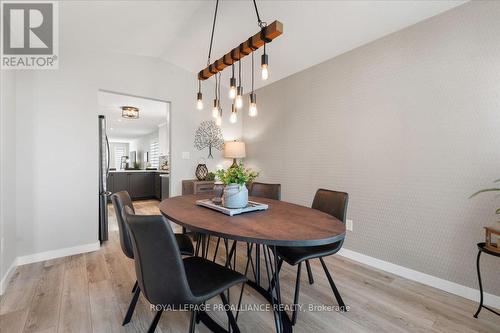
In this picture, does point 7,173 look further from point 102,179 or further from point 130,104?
point 130,104

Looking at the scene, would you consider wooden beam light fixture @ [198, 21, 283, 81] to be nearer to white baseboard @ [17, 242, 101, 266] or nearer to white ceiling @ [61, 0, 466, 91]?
white ceiling @ [61, 0, 466, 91]

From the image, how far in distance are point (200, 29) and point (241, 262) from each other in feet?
8.59

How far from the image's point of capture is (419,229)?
2086 millimetres

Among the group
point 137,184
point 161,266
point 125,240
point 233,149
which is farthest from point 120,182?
point 161,266

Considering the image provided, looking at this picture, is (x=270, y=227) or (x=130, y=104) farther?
(x=130, y=104)

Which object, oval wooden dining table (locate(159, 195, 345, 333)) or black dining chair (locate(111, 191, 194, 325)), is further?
black dining chair (locate(111, 191, 194, 325))

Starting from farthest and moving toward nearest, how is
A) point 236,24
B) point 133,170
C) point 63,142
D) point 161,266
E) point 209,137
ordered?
point 133,170
point 209,137
point 63,142
point 236,24
point 161,266

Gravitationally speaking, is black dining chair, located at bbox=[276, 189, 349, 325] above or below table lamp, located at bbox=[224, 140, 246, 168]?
below

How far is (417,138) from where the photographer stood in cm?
210

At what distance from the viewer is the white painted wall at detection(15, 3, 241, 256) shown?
2396 millimetres

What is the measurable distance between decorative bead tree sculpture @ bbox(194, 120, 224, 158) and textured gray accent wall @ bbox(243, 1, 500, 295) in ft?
4.80

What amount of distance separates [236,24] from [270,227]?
A: 2.24m

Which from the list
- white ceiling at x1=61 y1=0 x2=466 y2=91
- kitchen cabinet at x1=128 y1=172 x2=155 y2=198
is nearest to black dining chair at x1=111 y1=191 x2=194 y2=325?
white ceiling at x1=61 y1=0 x2=466 y2=91

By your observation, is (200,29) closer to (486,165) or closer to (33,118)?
(33,118)
